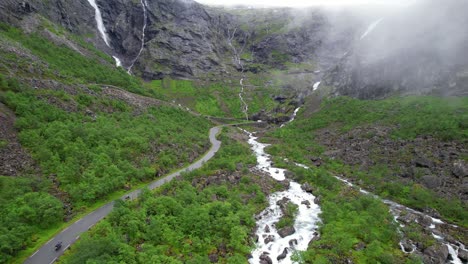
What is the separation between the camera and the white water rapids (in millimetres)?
34394

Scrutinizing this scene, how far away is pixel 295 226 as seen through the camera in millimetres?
39562

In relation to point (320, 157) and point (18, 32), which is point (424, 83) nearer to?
point (320, 157)

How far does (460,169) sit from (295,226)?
36.5 meters

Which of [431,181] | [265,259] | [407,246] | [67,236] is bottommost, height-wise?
[67,236]

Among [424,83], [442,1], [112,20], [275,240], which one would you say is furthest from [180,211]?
[112,20]

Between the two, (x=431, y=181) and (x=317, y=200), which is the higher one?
(x=431, y=181)

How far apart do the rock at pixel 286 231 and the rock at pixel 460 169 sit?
120ft

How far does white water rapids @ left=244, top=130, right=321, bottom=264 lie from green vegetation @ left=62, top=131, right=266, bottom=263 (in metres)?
1.61

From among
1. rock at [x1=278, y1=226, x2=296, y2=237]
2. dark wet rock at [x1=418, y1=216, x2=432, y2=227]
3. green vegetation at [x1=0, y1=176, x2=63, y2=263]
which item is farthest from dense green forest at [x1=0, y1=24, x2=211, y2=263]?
dark wet rock at [x1=418, y1=216, x2=432, y2=227]

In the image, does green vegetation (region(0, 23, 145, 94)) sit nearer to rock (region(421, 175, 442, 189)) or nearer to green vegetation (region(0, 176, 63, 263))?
green vegetation (region(0, 176, 63, 263))

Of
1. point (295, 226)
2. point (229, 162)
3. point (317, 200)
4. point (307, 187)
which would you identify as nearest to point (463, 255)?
point (317, 200)

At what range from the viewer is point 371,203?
44.0 meters

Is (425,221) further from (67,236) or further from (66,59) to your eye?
(66,59)

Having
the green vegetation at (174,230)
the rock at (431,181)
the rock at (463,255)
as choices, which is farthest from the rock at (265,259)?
the rock at (431,181)
